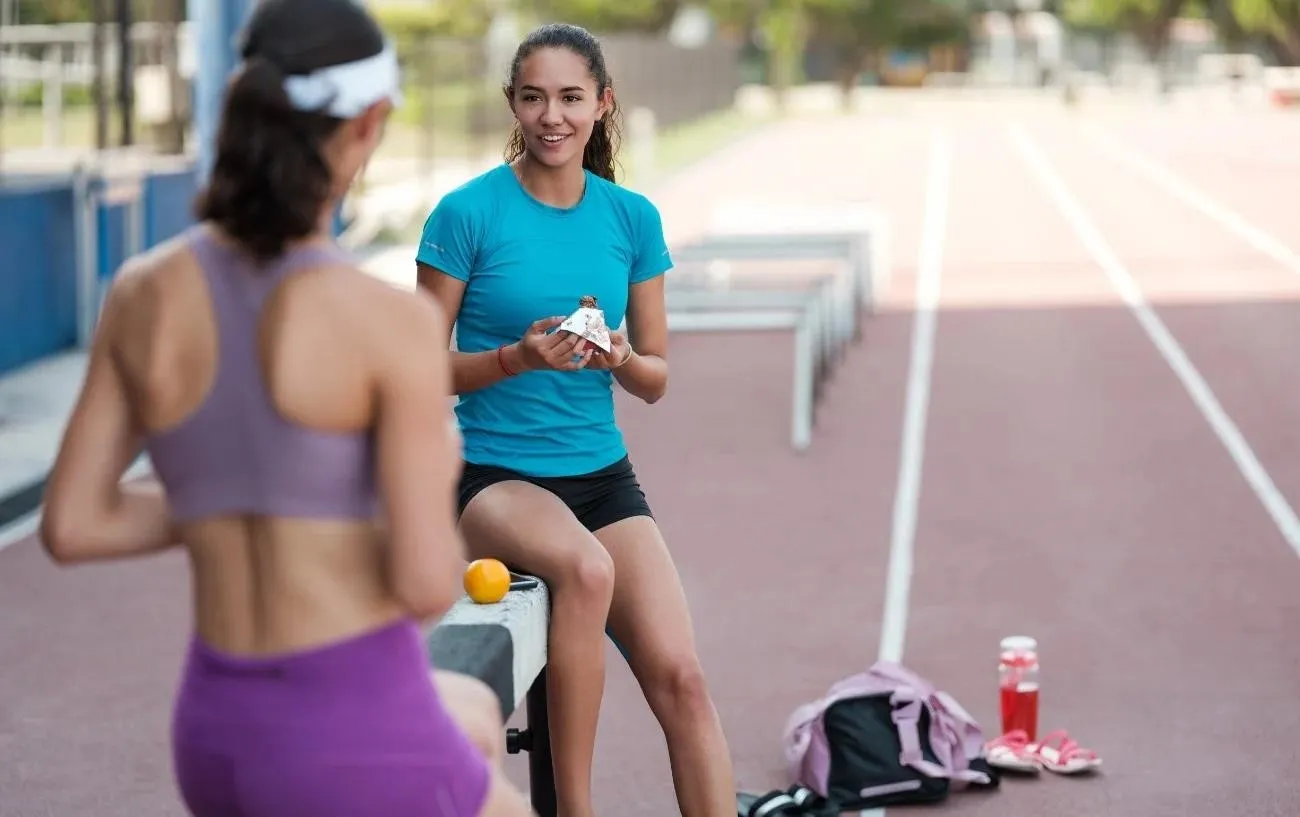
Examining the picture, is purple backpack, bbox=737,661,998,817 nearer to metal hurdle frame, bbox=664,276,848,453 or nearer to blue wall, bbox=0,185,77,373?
metal hurdle frame, bbox=664,276,848,453

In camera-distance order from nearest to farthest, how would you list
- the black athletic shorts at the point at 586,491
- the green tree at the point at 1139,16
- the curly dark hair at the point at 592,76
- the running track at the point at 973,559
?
1. the black athletic shorts at the point at 586,491
2. the curly dark hair at the point at 592,76
3. the running track at the point at 973,559
4. the green tree at the point at 1139,16

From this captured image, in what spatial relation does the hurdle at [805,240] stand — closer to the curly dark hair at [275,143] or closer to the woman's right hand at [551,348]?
the woman's right hand at [551,348]

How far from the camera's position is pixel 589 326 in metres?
4.33

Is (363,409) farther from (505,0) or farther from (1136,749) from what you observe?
(505,0)

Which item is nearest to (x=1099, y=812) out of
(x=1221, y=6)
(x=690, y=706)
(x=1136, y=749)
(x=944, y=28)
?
(x=1136, y=749)

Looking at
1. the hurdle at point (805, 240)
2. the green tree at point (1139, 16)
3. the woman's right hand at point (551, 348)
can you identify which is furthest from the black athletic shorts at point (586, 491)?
the green tree at point (1139, 16)

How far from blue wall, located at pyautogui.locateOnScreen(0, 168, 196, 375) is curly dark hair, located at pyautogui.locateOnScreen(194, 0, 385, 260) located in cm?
1196

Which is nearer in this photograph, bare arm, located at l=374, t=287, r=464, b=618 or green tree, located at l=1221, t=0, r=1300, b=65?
bare arm, located at l=374, t=287, r=464, b=618

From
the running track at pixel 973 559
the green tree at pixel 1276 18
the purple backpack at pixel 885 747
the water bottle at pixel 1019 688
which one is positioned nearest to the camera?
the purple backpack at pixel 885 747

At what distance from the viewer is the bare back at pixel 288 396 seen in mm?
2639

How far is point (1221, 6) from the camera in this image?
90250 mm

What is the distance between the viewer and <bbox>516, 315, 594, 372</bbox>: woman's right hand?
4316 millimetres

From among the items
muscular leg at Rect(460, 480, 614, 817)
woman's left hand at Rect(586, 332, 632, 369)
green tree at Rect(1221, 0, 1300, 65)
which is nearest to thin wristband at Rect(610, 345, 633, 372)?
woman's left hand at Rect(586, 332, 632, 369)

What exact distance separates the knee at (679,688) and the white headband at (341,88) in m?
2.06
